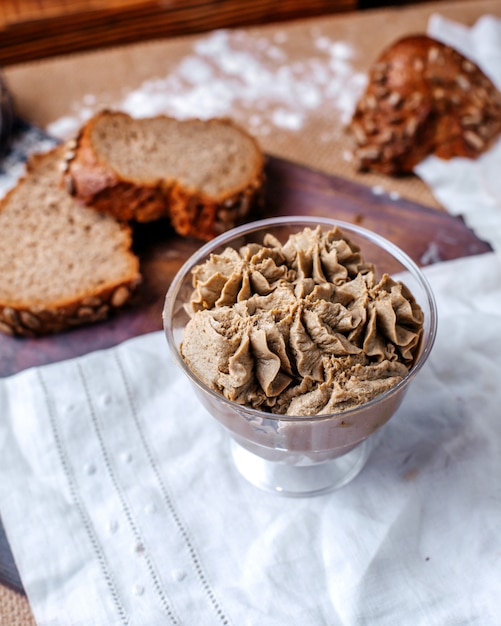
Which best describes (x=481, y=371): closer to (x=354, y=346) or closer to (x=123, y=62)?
(x=354, y=346)

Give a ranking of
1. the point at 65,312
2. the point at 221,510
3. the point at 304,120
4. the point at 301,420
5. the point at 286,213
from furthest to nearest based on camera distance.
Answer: the point at 304,120
the point at 286,213
the point at 65,312
the point at 221,510
the point at 301,420

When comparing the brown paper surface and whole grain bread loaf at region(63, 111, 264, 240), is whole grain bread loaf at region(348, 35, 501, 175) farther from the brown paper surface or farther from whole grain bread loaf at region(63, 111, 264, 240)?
whole grain bread loaf at region(63, 111, 264, 240)

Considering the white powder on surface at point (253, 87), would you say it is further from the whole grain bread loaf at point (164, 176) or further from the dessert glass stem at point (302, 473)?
the dessert glass stem at point (302, 473)

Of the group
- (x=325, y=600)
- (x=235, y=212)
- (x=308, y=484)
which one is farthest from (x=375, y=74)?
(x=325, y=600)

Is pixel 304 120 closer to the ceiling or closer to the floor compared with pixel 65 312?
closer to the ceiling

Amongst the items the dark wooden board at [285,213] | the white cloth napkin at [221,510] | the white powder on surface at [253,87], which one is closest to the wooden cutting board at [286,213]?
the dark wooden board at [285,213]

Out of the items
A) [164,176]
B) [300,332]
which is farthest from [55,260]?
[300,332]

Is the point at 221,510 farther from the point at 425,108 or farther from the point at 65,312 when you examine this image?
the point at 425,108
